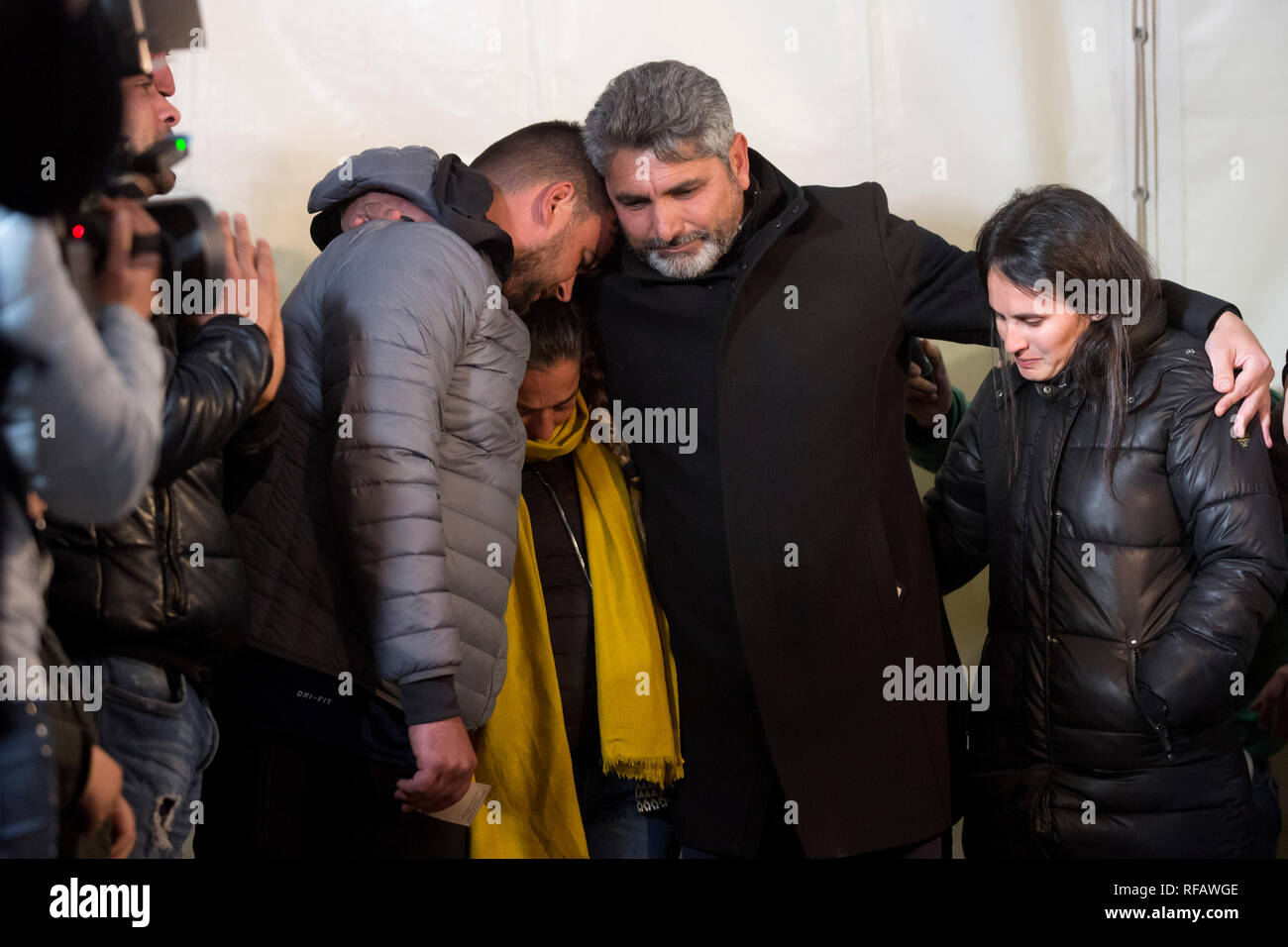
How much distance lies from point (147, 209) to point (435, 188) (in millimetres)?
492

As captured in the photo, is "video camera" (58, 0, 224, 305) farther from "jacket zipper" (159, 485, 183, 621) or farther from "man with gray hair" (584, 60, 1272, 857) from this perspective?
"man with gray hair" (584, 60, 1272, 857)

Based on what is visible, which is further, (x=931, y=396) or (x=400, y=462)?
(x=931, y=396)

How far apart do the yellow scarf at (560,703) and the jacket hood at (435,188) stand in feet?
1.31

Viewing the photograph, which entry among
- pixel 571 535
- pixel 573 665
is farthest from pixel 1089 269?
pixel 573 665

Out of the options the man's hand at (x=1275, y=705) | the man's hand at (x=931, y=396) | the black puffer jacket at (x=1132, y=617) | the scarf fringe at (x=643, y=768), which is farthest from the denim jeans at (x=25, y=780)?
the man's hand at (x=1275, y=705)

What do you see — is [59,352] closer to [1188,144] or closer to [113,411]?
[113,411]

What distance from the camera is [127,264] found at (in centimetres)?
138

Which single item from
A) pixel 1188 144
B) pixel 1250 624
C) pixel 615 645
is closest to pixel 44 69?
pixel 615 645

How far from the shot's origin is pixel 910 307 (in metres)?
2.08

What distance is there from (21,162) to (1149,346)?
158cm

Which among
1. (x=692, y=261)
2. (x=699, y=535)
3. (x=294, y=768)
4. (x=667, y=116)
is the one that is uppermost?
(x=667, y=116)

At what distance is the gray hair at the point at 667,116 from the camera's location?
2.00 metres

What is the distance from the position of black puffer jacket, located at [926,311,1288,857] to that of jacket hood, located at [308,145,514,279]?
2.83 feet

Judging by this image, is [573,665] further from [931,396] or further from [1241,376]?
[1241,376]
